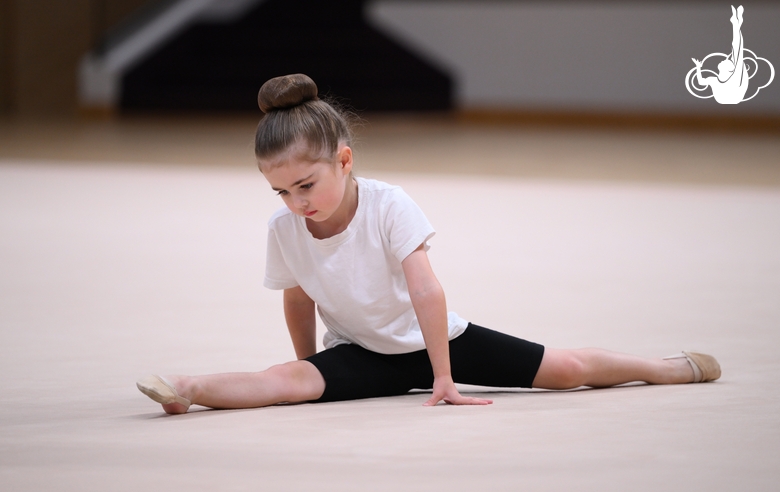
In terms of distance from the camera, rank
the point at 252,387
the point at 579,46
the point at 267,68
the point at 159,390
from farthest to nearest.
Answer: the point at 267,68 → the point at 579,46 → the point at 252,387 → the point at 159,390

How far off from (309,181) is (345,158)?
101 mm

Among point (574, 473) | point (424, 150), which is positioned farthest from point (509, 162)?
point (574, 473)

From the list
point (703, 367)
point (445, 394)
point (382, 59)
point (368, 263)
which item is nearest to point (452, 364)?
point (445, 394)

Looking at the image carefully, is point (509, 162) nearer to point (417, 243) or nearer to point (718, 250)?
point (718, 250)

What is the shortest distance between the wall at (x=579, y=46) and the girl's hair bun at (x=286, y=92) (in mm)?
9757

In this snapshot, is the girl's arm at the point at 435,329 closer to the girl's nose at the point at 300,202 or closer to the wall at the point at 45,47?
the girl's nose at the point at 300,202

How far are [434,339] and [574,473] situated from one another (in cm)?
51

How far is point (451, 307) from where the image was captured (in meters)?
2.92

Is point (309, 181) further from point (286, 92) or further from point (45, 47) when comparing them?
point (45, 47)

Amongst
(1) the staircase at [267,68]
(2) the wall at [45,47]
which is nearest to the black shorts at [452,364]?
(1) the staircase at [267,68]

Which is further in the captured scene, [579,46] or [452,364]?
[579,46]

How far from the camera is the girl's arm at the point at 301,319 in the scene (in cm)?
209

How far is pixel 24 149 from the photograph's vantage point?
7.82m

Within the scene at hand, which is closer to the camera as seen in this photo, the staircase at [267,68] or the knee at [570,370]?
the knee at [570,370]
